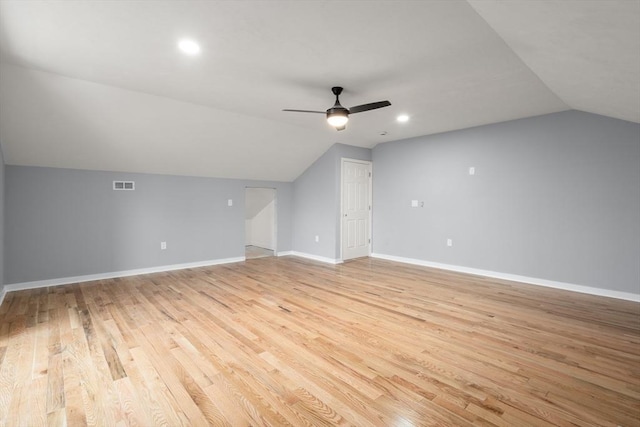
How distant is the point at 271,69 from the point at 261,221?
5.37m

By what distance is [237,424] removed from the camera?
164 centimetres

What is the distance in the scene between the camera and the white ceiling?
2.03m

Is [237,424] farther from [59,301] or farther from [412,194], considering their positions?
[412,194]

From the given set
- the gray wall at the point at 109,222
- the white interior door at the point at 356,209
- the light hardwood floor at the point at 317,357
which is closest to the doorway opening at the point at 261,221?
the gray wall at the point at 109,222

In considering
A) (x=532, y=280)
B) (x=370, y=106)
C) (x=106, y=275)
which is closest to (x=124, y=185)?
(x=106, y=275)

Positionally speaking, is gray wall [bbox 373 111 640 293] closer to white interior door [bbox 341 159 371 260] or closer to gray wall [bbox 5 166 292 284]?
white interior door [bbox 341 159 371 260]

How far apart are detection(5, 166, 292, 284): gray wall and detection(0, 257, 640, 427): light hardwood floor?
0.59 metres

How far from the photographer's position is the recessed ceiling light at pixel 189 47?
247 cm

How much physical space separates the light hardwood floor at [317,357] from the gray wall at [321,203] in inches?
87.0

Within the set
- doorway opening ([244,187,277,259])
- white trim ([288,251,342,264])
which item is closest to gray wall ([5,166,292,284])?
doorway opening ([244,187,277,259])

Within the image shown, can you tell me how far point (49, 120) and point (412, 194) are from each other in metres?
5.80

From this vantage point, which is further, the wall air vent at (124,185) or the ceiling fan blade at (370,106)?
the wall air vent at (124,185)

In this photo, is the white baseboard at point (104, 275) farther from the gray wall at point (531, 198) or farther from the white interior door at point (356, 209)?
the gray wall at point (531, 198)

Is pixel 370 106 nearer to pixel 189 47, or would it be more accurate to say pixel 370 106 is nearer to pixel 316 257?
pixel 189 47
